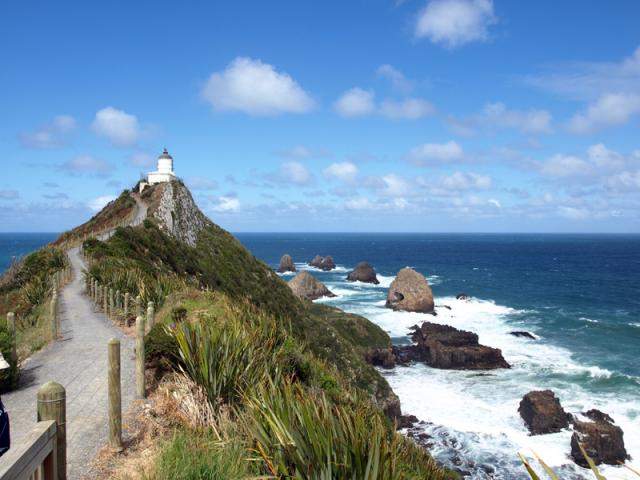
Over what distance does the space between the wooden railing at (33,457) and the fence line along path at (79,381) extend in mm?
2953

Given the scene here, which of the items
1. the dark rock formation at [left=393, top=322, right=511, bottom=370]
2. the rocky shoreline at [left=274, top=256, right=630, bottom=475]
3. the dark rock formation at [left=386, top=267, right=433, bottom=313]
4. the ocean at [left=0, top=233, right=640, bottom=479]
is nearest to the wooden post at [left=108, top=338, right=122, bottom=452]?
the rocky shoreline at [left=274, top=256, right=630, bottom=475]

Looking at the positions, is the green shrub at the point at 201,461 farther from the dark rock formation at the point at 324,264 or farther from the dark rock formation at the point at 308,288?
the dark rock formation at the point at 324,264

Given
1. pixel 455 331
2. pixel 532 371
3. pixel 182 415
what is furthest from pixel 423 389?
pixel 182 415

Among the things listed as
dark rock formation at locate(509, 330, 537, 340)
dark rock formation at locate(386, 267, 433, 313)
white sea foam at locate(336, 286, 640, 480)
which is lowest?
white sea foam at locate(336, 286, 640, 480)

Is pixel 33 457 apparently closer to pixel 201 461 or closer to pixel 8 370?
pixel 201 461

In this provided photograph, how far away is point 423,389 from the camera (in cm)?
3231

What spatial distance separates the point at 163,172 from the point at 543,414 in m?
47.0

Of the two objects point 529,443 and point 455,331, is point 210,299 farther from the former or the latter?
point 455,331

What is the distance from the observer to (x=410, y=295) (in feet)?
190

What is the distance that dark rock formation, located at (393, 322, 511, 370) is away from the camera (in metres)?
36.5

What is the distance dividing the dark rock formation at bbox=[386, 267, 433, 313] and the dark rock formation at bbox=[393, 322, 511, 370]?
13.6 meters

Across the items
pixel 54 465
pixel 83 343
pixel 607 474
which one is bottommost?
pixel 607 474

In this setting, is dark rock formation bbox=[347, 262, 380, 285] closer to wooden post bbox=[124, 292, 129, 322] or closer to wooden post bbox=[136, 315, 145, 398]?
wooden post bbox=[124, 292, 129, 322]

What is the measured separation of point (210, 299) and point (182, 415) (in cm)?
841
